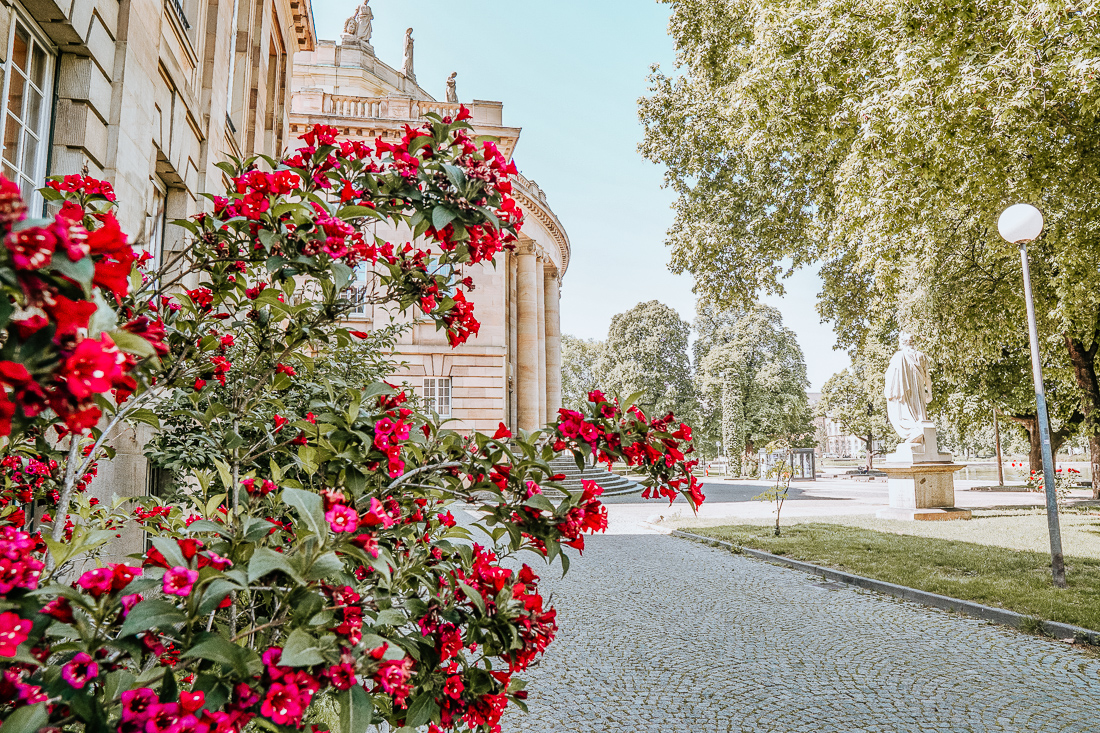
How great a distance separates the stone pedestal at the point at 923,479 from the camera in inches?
557

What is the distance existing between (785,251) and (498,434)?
56.6 ft

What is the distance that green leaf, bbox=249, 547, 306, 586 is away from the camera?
3.99 feet

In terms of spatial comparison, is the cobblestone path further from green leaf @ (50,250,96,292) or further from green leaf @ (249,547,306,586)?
green leaf @ (50,250,96,292)

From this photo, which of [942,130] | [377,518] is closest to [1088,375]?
[942,130]

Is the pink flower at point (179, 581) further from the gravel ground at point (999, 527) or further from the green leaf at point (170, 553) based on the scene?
the gravel ground at point (999, 527)

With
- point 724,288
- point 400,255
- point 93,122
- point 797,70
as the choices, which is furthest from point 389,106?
point 400,255

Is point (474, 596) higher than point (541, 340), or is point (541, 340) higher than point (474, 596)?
point (541, 340)

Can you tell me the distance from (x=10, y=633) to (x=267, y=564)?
386 millimetres

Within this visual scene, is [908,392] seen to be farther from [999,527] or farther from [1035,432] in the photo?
[1035,432]

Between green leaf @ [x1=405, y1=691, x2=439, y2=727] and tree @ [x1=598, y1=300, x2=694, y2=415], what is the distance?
143ft

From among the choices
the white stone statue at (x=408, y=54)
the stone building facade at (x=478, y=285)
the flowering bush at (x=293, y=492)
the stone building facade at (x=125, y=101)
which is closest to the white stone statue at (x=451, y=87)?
the stone building facade at (x=478, y=285)

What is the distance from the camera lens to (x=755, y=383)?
138 ft

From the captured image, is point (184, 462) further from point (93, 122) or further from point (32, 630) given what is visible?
point (32, 630)

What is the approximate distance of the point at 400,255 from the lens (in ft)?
7.58
